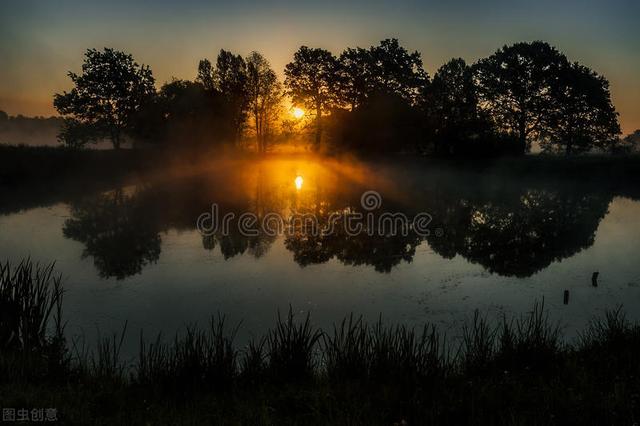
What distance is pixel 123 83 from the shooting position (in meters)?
54.9

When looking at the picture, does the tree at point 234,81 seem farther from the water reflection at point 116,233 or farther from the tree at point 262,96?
the water reflection at point 116,233

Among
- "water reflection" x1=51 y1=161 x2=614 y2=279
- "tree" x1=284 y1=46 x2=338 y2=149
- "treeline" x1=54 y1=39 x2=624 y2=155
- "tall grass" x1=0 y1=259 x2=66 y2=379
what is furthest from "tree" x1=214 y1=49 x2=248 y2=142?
"tall grass" x1=0 y1=259 x2=66 y2=379

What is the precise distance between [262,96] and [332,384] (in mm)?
69335

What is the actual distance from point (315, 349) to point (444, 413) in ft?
12.9

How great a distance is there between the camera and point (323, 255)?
17188 millimetres

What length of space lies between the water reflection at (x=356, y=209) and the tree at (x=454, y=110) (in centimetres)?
853

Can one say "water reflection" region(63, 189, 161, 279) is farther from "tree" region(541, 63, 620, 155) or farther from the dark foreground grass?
"tree" region(541, 63, 620, 155)

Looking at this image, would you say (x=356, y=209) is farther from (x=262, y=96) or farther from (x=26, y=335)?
(x=262, y=96)

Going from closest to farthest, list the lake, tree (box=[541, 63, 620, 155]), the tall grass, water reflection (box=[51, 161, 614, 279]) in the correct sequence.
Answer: the tall grass → the lake → water reflection (box=[51, 161, 614, 279]) → tree (box=[541, 63, 620, 155])

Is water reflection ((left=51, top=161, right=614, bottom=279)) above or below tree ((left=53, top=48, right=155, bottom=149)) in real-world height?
below

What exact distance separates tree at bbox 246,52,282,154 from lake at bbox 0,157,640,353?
38423 mm

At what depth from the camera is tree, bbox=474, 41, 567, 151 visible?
54.2 meters

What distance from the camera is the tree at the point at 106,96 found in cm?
5334

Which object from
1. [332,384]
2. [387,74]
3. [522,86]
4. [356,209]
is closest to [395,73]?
[387,74]
